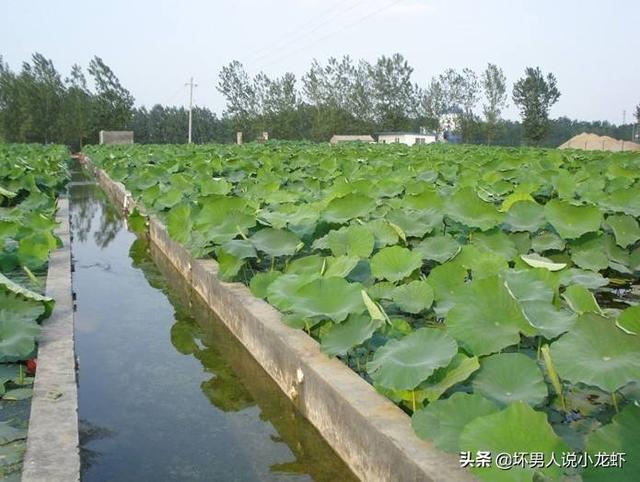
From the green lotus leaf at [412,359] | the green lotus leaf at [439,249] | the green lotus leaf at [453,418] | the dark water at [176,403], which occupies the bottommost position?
the dark water at [176,403]

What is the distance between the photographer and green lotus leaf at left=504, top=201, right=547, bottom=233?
Result: 12.4 ft

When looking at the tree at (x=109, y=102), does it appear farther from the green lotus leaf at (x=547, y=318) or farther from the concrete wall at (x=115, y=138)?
the green lotus leaf at (x=547, y=318)

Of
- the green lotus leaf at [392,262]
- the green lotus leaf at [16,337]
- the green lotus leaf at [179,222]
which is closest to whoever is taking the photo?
the green lotus leaf at [16,337]

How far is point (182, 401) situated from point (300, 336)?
1.89ft

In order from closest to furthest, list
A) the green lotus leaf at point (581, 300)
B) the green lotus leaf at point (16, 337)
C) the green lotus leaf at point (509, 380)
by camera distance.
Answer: the green lotus leaf at point (509, 380), the green lotus leaf at point (581, 300), the green lotus leaf at point (16, 337)

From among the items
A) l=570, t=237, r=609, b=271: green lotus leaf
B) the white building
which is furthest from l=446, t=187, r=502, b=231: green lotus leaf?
the white building

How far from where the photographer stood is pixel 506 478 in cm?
140

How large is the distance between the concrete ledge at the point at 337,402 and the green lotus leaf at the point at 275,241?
0.87ft

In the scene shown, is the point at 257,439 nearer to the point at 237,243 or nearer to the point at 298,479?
Answer: the point at 298,479

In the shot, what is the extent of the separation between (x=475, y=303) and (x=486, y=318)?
6 cm

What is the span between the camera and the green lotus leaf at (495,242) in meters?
3.50

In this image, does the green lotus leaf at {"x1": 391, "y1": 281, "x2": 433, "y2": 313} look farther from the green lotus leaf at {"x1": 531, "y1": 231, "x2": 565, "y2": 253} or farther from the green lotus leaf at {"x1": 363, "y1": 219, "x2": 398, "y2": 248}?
the green lotus leaf at {"x1": 531, "y1": 231, "x2": 565, "y2": 253}

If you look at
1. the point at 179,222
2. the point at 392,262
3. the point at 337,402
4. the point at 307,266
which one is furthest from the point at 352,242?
the point at 179,222

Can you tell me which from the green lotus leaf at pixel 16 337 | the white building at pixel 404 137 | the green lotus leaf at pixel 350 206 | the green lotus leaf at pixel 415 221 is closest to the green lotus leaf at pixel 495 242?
the green lotus leaf at pixel 415 221
